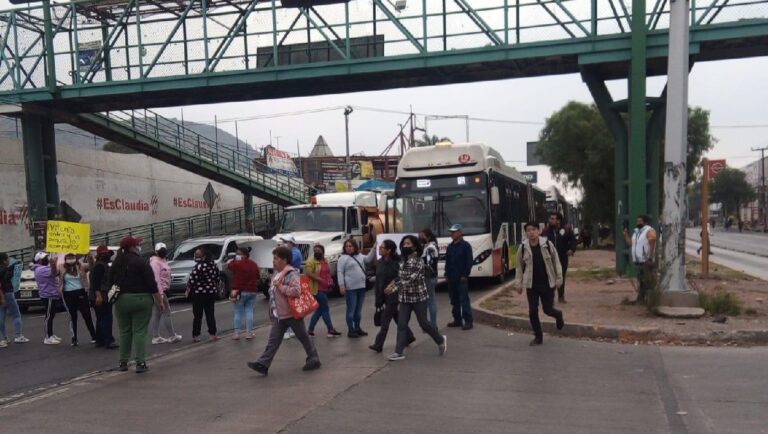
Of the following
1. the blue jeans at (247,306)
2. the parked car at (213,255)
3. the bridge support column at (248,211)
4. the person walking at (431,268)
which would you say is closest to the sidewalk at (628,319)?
the person walking at (431,268)

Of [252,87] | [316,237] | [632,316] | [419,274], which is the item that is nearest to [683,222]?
[632,316]

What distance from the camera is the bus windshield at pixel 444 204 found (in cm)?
1664

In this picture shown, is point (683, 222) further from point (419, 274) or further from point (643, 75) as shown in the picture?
point (643, 75)

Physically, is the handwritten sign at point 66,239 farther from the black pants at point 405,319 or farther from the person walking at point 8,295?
the black pants at point 405,319

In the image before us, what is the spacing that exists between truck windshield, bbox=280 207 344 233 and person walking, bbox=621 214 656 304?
32.1ft

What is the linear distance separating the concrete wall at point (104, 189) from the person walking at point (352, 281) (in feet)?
61.8

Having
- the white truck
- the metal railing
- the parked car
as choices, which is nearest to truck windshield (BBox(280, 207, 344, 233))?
the white truck

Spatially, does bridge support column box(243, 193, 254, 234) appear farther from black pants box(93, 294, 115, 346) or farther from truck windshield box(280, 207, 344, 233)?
black pants box(93, 294, 115, 346)

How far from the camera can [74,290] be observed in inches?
435

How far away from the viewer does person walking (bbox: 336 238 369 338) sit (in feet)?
34.7

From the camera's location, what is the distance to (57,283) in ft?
38.0

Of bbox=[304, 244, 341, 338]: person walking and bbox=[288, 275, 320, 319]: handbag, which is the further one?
bbox=[304, 244, 341, 338]: person walking

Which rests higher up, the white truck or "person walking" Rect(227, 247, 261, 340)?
the white truck

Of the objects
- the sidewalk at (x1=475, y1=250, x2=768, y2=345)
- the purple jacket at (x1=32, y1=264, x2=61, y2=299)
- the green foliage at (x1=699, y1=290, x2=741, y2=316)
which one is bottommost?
the sidewalk at (x1=475, y1=250, x2=768, y2=345)
